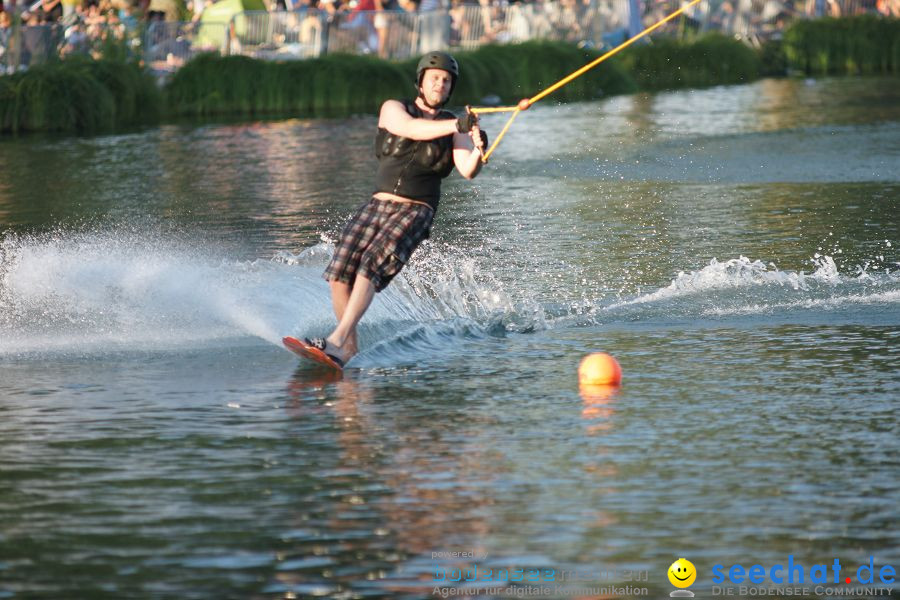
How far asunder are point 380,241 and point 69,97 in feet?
56.9

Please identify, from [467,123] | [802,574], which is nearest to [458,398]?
[467,123]

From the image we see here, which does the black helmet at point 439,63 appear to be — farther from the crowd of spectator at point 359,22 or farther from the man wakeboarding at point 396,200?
the crowd of spectator at point 359,22

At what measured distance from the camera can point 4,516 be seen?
6.41 meters

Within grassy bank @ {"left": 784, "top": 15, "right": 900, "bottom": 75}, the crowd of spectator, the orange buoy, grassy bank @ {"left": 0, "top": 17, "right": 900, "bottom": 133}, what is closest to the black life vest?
the orange buoy

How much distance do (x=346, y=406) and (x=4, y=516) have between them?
215 centimetres

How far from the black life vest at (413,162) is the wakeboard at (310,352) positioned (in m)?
0.99

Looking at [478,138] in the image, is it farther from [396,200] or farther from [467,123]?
[396,200]

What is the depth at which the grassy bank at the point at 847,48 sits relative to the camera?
118 ft

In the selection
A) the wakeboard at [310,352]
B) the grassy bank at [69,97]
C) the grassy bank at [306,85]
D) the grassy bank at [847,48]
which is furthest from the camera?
the grassy bank at [847,48]

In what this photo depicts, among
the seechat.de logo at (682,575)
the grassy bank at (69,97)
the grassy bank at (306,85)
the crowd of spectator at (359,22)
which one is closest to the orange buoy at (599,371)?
the seechat.de logo at (682,575)

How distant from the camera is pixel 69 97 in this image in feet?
84.0

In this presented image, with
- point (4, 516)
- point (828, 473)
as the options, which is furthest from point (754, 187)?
point (4, 516)

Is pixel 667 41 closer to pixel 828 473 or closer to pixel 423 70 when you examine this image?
pixel 423 70

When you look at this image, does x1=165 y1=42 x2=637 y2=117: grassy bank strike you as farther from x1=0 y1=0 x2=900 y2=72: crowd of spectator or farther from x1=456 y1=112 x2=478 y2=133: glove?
x1=456 y1=112 x2=478 y2=133: glove
